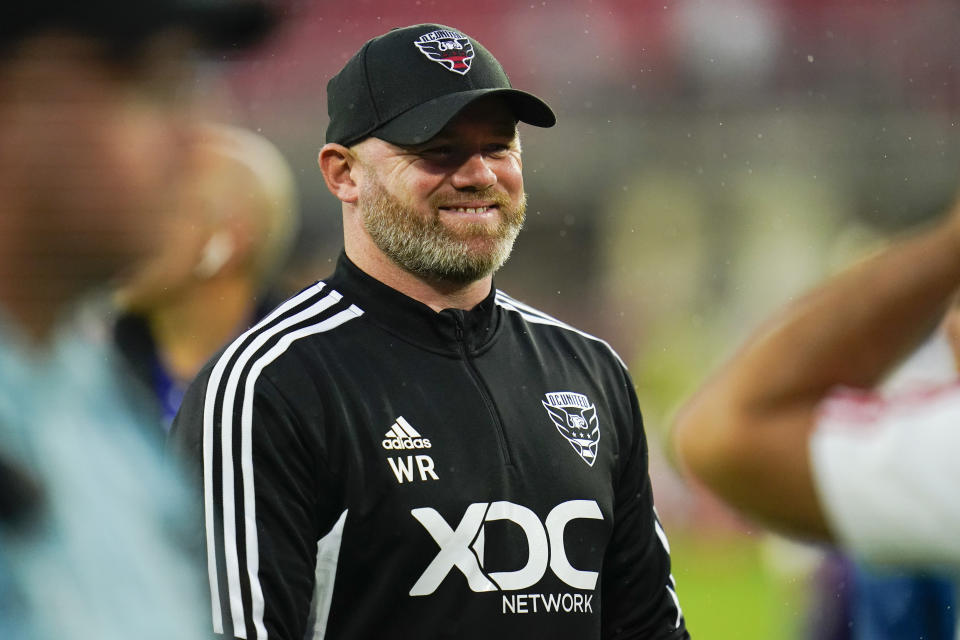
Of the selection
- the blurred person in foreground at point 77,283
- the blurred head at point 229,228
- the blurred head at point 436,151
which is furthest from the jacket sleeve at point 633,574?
the blurred head at point 229,228

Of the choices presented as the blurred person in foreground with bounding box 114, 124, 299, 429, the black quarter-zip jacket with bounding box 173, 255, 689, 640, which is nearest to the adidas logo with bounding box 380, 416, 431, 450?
the black quarter-zip jacket with bounding box 173, 255, 689, 640

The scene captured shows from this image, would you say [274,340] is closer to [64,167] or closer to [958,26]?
[64,167]

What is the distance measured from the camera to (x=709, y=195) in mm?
5570

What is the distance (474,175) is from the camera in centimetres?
118

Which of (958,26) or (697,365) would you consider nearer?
(958,26)

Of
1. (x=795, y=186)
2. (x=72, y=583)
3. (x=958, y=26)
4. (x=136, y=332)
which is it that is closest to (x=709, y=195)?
(x=795, y=186)

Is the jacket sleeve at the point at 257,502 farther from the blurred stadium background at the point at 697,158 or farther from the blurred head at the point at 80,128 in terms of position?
the blurred stadium background at the point at 697,158

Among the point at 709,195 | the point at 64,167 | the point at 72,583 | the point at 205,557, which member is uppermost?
the point at 64,167

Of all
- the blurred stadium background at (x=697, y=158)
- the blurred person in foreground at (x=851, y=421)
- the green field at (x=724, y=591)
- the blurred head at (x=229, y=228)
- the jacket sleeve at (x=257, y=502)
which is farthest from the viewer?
the green field at (x=724, y=591)

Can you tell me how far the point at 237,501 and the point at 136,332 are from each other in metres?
1.16

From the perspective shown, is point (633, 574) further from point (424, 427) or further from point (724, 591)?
point (724, 591)

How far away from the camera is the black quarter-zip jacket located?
107cm

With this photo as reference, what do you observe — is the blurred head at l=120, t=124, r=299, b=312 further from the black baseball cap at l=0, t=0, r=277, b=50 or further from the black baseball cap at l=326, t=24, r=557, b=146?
the black baseball cap at l=0, t=0, r=277, b=50

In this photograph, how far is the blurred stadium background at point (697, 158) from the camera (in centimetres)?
423
